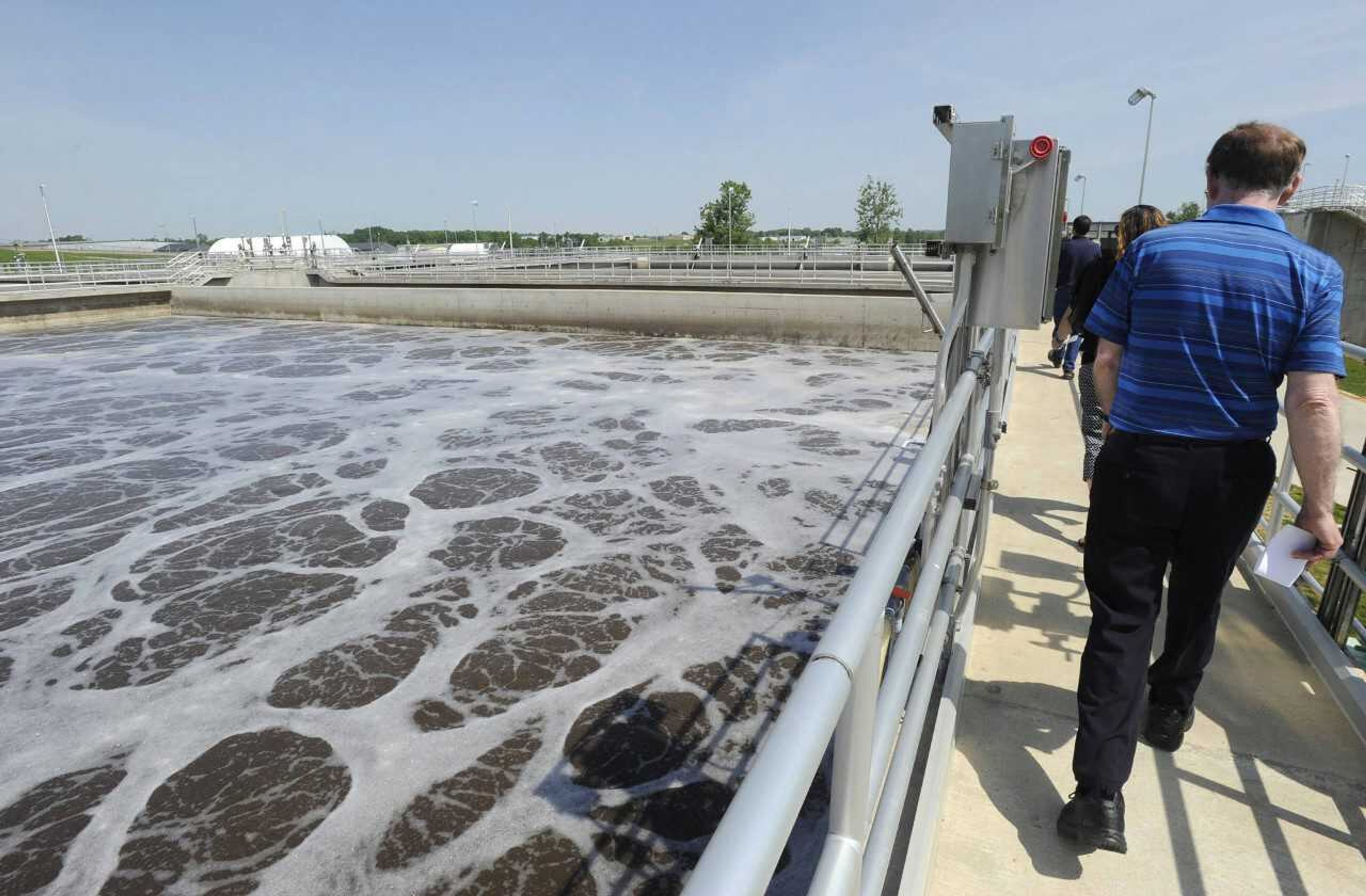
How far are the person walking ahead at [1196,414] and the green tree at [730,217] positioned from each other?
48751 mm

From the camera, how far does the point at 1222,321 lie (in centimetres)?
188

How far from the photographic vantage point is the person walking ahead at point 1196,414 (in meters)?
1.84

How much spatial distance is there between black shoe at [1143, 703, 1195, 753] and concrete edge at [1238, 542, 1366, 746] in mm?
512

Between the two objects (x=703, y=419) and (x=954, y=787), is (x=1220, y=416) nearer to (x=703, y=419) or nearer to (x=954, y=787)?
(x=954, y=787)

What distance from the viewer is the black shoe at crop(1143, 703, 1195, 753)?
245 centimetres

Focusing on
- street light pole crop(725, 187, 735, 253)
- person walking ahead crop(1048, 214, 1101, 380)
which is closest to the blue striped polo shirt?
person walking ahead crop(1048, 214, 1101, 380)

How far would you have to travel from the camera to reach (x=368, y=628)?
523 cm

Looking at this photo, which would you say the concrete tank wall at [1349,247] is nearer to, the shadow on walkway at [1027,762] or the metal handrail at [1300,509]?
the metal handrail at [1300,509]

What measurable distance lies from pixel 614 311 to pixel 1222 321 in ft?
58.0

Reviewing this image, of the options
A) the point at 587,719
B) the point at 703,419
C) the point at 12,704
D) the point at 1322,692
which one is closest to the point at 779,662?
the point at 587,719

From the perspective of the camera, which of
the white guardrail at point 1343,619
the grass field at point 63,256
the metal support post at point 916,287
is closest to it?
the white guardrail at point 1343,619

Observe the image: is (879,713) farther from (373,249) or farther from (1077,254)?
(373,249)

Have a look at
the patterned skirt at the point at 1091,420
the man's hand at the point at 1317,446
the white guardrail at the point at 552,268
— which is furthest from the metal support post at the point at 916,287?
the white guardrail at the point at 552,268

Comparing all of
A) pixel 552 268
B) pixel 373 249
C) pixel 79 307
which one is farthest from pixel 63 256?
pixel 552 268
